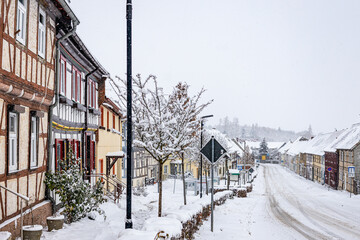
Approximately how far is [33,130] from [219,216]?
8993 mm

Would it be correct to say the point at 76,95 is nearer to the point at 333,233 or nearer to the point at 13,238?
the point at 13,238

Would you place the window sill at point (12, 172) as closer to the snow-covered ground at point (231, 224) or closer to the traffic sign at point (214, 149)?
the snow-covered ground at point (231, 224)

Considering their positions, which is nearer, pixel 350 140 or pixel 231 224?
pixel 231 224

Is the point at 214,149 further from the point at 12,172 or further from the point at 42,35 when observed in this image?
the point at 42,35

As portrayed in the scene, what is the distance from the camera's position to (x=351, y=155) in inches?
1524

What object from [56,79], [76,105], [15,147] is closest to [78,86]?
[76,105]

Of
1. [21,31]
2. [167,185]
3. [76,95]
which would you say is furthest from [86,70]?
[167,185]

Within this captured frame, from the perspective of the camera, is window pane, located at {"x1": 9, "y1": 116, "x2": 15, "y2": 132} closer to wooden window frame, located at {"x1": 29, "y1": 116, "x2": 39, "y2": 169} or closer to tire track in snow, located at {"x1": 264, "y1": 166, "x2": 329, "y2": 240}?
wooden window frame, located at {"x1": 29, "y1": 116, "x2": 39, "y2": 169}

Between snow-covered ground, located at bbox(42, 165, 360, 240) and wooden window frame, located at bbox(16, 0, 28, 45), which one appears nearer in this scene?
wooden window frame, located at bbox(16, 0, 28, 45)

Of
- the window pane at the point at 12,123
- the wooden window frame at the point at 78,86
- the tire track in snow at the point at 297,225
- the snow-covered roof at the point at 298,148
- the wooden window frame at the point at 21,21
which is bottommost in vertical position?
the tire track in snow at the point at 297,225

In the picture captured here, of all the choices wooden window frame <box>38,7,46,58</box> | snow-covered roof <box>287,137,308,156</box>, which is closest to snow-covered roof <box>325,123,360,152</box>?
snow-covered roof <box>287,137,308,156</box>

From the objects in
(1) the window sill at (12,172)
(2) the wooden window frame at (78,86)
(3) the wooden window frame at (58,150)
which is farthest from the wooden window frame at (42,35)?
(2) the wooden window frame at (78,86)

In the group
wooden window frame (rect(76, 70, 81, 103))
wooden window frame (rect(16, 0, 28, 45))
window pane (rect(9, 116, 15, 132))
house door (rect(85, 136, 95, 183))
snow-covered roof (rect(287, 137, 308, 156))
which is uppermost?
wooden window frame (rect(16, 0, 28, 45))

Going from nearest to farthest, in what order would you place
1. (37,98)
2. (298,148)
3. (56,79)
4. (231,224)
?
(37,98)
(56,79)
(231,224)
(298,148)
